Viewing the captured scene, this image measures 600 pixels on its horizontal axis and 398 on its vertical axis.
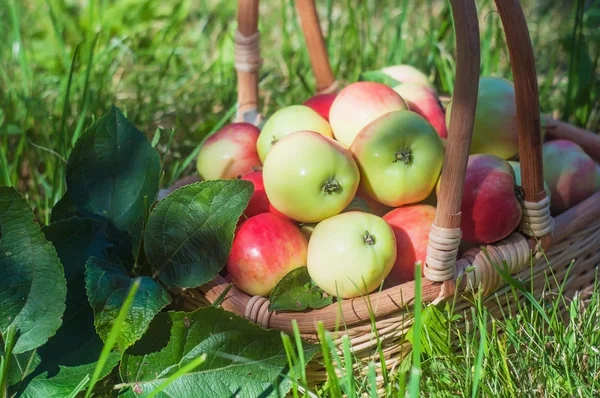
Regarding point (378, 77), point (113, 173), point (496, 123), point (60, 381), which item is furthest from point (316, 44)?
point (60, 381)

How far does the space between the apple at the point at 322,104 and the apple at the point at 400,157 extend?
0.23 metres

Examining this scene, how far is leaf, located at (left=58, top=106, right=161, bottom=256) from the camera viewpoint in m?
1.33

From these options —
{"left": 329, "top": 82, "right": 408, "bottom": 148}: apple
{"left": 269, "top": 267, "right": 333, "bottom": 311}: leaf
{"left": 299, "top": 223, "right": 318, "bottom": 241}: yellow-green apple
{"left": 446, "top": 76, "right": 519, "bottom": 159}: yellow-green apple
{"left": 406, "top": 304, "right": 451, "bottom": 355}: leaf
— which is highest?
{"left": 329, "top": 82, "right": 408, "bottom": 148}: apple

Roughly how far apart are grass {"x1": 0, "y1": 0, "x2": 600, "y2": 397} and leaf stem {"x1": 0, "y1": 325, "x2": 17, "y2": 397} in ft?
1.52

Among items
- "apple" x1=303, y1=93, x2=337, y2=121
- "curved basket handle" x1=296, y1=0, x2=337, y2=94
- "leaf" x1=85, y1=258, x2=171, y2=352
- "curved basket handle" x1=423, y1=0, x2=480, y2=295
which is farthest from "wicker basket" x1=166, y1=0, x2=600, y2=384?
"curved basket handle" x1=296, y1=0, x2=337, y2=94

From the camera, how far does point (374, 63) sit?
7.32ft

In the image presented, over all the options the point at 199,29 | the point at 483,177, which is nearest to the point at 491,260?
the point at 483,177

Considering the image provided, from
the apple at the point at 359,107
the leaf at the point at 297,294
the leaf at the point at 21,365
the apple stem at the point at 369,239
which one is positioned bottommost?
the leaf at the point at 21,365

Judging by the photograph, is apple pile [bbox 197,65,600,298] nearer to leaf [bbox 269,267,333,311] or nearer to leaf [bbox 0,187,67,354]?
leaf [bbox 269,267,333,311]

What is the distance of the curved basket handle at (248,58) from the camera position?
1.62m

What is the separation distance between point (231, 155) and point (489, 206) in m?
0.53

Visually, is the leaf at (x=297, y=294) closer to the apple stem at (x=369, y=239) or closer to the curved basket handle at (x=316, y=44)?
the apple stem at (x=369, y=239)

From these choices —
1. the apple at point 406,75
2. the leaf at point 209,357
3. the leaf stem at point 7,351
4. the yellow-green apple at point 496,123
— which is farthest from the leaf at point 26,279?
the apple at point 406,75

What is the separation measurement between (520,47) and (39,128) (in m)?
1.32
